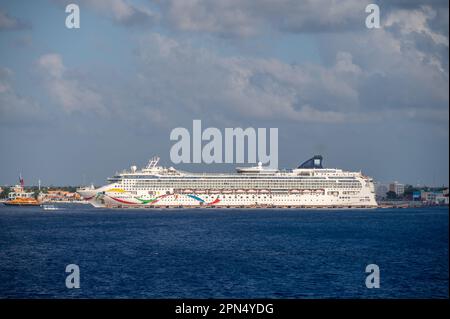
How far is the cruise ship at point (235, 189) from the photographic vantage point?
330 feet

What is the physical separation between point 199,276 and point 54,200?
5427 inches

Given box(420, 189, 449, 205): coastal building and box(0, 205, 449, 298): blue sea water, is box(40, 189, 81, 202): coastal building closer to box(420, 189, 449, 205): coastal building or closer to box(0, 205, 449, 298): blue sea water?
box(420, 189, 449, 205): coastal building

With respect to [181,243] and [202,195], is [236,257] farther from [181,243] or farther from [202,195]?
[202,195]

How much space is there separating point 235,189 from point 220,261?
6472 centimetres

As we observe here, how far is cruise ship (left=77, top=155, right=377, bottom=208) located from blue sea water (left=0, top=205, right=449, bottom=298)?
127ft

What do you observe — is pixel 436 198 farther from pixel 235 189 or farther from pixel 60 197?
pixel 60 197

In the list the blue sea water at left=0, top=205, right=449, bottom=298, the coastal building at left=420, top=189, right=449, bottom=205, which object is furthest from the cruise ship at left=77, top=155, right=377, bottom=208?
the coastal building at left=420, top=189, right=449, bottom=205

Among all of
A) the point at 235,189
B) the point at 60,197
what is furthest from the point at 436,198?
the point at 60,197

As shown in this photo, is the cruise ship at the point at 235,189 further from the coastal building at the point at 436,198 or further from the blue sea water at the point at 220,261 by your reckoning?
the coastal building at the point at 436,198

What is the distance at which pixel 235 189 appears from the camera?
103m

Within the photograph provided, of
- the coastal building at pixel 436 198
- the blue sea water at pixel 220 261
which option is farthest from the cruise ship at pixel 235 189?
the coastal building at pixel 436 198
